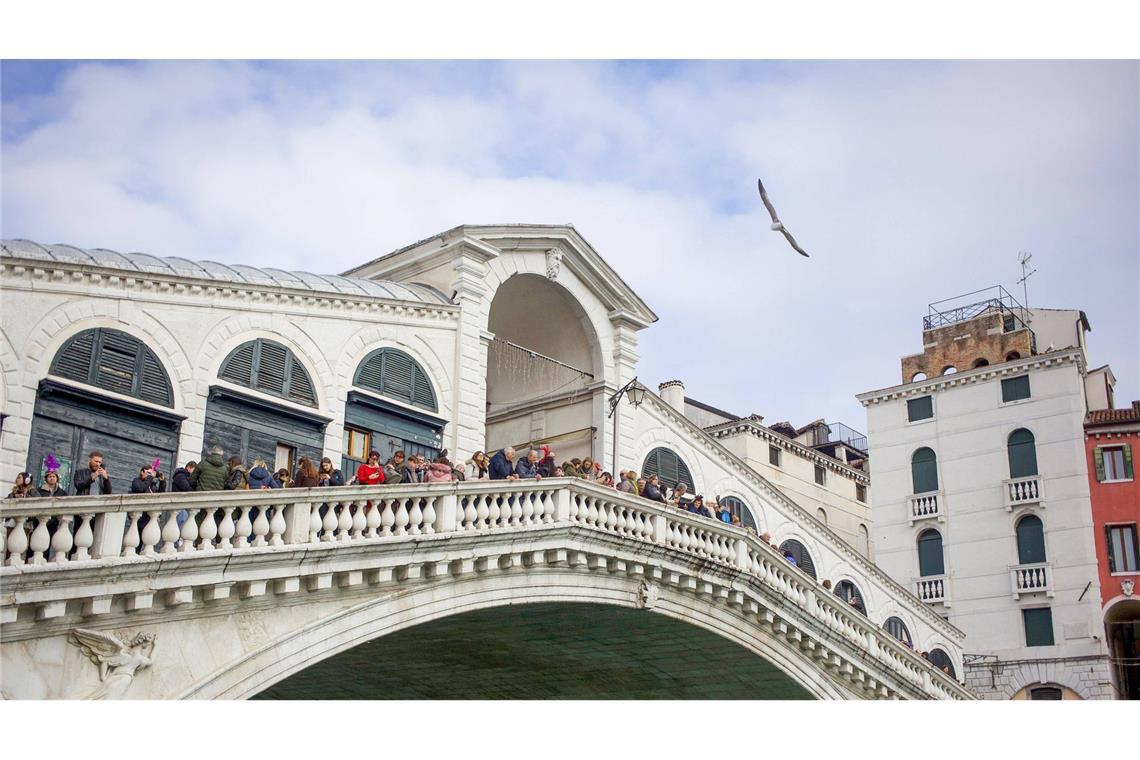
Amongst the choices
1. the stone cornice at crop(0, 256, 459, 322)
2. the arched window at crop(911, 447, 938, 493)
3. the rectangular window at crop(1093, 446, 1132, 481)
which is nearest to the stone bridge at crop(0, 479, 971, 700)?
the stone cornice at crop(0, 256, 459, 322)

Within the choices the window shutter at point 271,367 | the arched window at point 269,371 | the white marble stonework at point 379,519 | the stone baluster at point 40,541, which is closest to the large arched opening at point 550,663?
the white marble stonework at point 379,519

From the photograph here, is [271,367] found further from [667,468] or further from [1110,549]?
[1110,549]

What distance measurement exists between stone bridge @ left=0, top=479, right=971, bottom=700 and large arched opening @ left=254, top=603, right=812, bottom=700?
1.5 inches

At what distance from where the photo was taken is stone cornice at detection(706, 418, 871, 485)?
24.4 m

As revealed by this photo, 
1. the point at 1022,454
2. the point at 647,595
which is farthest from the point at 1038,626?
the point at 647,595

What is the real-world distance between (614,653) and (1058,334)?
10.0 metres

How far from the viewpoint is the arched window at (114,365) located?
36.7ft

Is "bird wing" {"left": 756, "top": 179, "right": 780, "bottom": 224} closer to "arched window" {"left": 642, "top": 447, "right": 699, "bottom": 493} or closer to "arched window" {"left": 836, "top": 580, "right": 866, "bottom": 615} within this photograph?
"arched window" {"left": 642, "top": 447, "right": 699, "bottom": 493}

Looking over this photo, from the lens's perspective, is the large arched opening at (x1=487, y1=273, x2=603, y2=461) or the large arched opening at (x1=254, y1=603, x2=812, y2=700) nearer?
the large arched opening at (x1=254, y1=603, x2=812, y2=700)

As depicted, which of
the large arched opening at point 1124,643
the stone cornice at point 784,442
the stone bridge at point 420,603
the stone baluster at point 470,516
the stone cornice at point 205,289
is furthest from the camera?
the stone cornice at point 784,442

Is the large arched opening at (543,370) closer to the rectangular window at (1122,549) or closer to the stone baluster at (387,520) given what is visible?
the stone baluster at (387,520)

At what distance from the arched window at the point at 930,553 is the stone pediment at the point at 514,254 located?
26.6 feet

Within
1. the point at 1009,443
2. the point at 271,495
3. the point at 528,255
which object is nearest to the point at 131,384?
the point at 271,495

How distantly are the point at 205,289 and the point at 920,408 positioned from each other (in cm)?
1439
